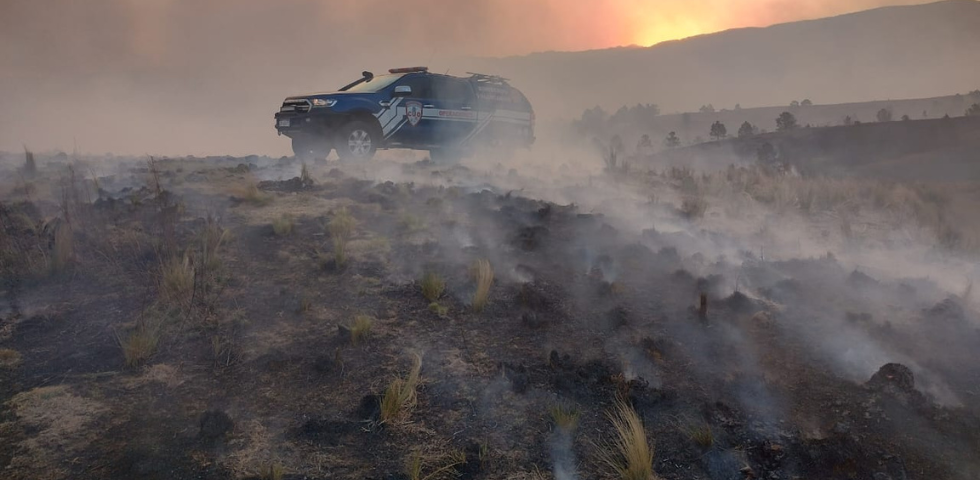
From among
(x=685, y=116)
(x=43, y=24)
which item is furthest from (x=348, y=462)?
(x=43, y=24)

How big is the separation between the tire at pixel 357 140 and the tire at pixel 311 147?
0.89 feet

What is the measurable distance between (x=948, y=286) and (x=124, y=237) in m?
8.50

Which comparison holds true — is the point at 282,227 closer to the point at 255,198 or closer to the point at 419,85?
Answer: the point at 255,198

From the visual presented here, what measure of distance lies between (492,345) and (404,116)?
8260 mm

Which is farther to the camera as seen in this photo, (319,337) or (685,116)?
(685,116)

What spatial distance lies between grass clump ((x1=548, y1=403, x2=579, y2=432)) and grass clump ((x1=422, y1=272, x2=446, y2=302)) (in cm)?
176

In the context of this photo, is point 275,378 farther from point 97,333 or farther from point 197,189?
point 197,189

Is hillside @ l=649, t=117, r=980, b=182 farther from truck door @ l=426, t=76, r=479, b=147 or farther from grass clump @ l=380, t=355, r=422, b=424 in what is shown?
grass clump @ l=380, t=355, r=422, b=424

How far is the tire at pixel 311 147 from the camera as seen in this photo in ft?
36.7

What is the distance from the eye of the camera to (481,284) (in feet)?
16.6

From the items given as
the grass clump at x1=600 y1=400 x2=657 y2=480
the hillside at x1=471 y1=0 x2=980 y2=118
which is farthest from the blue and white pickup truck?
the hillside at x1=471 y1=0 x2=980 y2=118

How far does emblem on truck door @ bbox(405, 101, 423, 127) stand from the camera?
11.8 m

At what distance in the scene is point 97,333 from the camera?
13.9ft

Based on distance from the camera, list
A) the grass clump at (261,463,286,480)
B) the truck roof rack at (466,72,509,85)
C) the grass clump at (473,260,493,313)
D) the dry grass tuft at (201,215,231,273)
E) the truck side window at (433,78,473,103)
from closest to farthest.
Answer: the grass clump at (261,463,286,480) → the grass clump at (473,260,493,313) → the dry grass tuft at (201,215,231,273) → the truck side window at (433,78,473,103) → the truck roof rack at (466,72,509,85)
